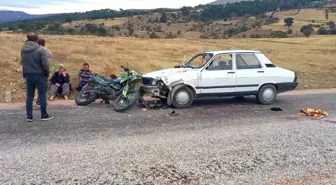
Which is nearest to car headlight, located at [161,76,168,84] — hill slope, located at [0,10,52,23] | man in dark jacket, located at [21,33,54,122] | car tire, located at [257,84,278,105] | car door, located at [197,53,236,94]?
car door, located at [197,53,236,94]

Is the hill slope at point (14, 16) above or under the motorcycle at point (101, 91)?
above

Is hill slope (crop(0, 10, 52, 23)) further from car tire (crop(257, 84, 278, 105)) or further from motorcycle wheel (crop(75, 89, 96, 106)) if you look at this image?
car tire (crop(257, 84, 278, 105))

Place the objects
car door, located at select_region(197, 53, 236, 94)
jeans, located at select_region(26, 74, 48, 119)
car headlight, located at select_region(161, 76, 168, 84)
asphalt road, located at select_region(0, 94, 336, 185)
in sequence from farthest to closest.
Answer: car door, located at select_region(197, 53, 236, 94)
car headlight, located at select_region(161, 76, 168, 84)
jeans, located at select_region(26, 74, 48, 119)
asphalt road, located at select_region(0, 94, 336, 185)

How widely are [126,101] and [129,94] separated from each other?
0.83 feet

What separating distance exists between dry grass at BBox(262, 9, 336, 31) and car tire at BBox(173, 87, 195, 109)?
56.4 m

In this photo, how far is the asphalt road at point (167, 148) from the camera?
5680mm

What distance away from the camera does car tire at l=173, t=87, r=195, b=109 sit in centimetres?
1079

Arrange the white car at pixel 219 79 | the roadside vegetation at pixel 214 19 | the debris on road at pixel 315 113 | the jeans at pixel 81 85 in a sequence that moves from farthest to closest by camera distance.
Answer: the roadside vegetation at pixel 214 19, the jeans at pixel 81 85, the white car at pixel 219 79, the debris on road at pixel 315 113

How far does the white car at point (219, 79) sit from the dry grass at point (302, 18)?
180 feet

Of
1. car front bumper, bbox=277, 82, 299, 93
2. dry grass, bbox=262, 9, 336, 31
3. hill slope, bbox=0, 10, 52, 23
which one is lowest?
car front bumper, bbox=277, 82, 299, 93

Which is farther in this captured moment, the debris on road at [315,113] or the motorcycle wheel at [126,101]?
the motorcycle wheel at [126,101]

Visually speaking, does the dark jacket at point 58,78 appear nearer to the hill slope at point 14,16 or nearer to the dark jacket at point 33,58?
the dark jacket at point 33,58

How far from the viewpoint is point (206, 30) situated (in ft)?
225

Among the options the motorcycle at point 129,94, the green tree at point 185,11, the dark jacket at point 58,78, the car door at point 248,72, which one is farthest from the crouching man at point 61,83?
the green tree at point 185,11
